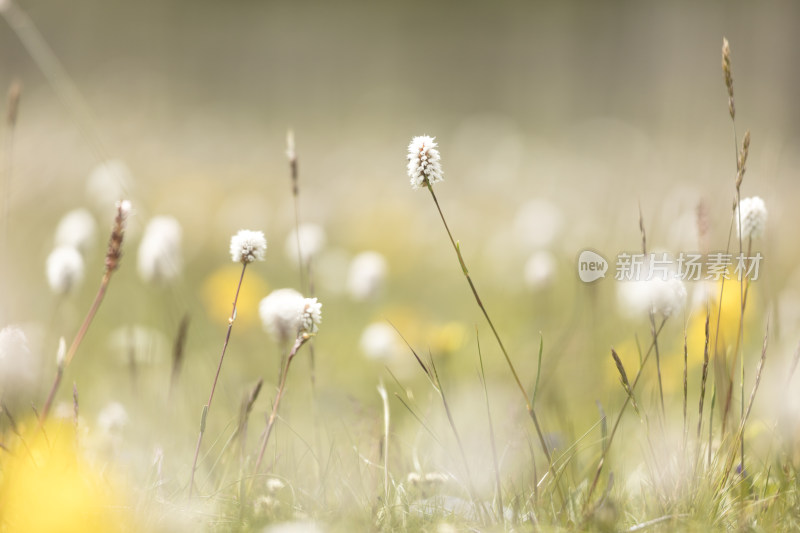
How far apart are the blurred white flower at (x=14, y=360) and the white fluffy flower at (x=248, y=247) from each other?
0.93ft

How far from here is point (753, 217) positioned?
1130 mm

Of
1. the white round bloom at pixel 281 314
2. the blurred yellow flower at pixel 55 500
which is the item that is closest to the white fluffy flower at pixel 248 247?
the white round bloom at pixel 281 314

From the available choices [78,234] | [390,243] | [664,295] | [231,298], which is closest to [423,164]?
[664,295]

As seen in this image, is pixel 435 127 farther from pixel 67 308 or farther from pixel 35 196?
pixel 67 308

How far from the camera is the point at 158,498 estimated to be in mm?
957

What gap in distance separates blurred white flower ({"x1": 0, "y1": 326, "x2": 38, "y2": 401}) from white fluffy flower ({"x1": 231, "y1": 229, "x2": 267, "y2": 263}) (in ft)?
0.93

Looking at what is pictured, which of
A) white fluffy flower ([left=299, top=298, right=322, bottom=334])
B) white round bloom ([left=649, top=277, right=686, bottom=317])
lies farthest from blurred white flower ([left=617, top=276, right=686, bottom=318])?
white fluffy flower ([left=299, top=298, right=322, bottom=334])

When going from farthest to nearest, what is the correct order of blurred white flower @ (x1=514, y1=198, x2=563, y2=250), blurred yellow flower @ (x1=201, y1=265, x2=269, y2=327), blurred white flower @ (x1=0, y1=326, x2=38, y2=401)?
1. blurred white flower @ (x1=514, y1=198, x2=563, y2=250)
2. blurred yellow flower @ (x1=201, y1=265, x2=269, y2=327)
3. blurred white flower @ (x1=0, y1=326, x2=38, y2=401)

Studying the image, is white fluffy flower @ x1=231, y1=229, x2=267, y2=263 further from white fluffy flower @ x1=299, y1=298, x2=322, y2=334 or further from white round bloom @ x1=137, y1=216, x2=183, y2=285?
white round bloom @ x1=137, y1=216, x2=183, y2=285

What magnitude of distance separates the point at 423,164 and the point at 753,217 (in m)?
0.53

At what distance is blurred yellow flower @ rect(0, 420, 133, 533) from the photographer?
31.8 inches

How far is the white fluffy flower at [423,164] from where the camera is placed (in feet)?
3.20

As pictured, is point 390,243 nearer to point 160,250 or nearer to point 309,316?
point 160,250

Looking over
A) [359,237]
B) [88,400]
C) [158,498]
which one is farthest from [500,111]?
[158,498]
